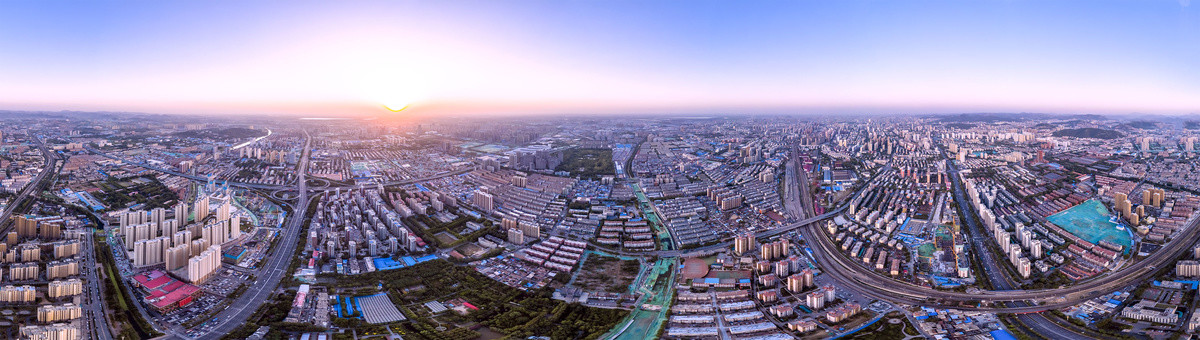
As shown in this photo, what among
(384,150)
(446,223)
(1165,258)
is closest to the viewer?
(1165,258)

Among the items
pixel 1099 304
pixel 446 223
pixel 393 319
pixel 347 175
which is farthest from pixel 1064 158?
pixel 347 175

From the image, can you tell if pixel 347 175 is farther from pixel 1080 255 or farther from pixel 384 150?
pixel 1080 255

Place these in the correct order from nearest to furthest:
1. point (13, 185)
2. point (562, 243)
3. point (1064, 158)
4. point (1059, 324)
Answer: point (1059, 324)
point (562, 243)
point (13, 185)
point (1064, 158)

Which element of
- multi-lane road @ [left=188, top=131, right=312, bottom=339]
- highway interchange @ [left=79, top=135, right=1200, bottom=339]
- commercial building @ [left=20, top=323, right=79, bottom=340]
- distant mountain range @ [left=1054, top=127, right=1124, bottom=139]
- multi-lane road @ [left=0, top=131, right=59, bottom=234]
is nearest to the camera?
commercial building @ [left=20, top=323, right=79, bottom=340]

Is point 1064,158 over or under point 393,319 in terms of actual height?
over

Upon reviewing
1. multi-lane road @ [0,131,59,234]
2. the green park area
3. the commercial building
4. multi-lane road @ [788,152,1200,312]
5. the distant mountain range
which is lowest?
the commercial building

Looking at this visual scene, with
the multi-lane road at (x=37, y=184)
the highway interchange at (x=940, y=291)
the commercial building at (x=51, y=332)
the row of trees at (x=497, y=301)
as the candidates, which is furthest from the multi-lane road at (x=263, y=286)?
the multi-lane road at (x=37, y=184)

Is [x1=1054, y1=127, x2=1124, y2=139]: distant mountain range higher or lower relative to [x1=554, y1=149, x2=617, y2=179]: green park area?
higher

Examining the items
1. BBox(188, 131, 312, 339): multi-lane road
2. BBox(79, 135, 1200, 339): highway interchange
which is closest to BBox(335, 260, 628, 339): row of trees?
BBox(188, 131, 312, 339): multi-lane road

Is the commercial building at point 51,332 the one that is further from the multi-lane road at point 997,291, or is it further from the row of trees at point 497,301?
the multi-lane road at point 997,291

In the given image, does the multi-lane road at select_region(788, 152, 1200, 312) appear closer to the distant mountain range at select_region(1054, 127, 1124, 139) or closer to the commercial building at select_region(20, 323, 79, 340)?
the commercial building at select_region(20, 323, 79, 340)

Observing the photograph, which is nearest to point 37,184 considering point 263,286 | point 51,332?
point 263,286
